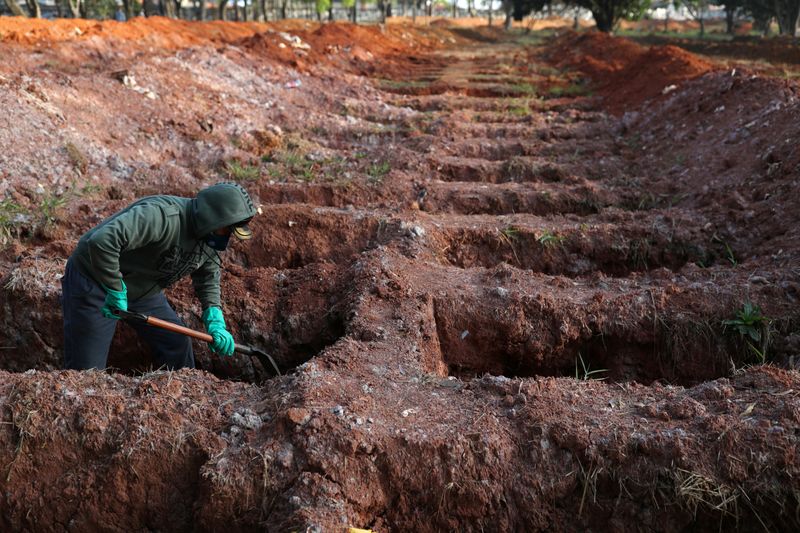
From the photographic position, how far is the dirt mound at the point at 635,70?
12.4 metres

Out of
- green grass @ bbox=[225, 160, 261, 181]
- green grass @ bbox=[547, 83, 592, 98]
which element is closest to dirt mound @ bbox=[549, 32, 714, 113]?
green grass @ bbox=[547, 83, 592, 98]

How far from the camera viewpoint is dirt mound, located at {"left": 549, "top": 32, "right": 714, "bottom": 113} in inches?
488

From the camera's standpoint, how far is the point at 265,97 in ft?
39.0

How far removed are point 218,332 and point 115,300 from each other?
26.2 inches

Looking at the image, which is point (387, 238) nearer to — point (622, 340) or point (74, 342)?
point (622, 340)

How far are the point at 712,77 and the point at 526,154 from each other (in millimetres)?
3820

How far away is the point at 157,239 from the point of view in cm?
382

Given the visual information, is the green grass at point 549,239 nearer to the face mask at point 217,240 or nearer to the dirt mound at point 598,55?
the face mask at point 217,240

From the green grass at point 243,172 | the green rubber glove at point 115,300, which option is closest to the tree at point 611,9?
the green grass at point 243,172

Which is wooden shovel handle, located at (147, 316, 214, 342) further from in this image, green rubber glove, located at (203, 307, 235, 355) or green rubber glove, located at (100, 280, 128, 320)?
green rubber glove, located at (100, 280, 128, 320)

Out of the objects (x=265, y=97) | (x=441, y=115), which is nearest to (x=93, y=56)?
(x=265, y=97)

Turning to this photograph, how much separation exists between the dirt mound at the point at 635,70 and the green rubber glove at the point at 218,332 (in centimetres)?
998

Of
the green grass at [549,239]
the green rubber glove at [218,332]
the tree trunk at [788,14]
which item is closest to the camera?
the green rubber glove at [218,332]

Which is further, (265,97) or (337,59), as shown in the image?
(337,59)
